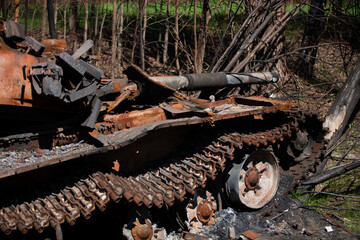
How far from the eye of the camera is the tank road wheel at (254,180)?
18.8ft

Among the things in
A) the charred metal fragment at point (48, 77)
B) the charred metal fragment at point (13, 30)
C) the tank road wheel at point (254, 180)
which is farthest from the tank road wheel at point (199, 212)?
the charred metal fragment at point (13, 30)

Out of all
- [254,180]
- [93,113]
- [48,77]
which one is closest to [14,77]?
[48,77]

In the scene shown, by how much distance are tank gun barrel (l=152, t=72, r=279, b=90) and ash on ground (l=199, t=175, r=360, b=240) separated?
6.18ft

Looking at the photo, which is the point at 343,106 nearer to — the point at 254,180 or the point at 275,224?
the point at 254,180

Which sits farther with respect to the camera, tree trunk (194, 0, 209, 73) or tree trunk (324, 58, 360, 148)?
tree trunk (194, 0, 209, 73)

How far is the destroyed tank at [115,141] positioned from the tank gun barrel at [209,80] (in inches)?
0.8

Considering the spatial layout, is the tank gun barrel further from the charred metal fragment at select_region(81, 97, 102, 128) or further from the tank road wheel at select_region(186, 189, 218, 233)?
the tank road wheel at select_region(186, 189, 218, 233)

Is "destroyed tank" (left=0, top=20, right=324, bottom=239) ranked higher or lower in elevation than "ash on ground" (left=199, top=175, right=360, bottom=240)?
higher

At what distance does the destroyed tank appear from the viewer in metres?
3.69

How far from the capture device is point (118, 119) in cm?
444

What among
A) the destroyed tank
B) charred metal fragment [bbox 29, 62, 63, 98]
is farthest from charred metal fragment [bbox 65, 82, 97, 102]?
charred metal fragment [bbox 29, 62, 63, 98]

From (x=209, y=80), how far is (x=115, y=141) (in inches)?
93.7

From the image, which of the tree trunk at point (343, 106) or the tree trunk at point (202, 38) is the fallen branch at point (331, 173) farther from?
the tree trunk at point (202, 38)

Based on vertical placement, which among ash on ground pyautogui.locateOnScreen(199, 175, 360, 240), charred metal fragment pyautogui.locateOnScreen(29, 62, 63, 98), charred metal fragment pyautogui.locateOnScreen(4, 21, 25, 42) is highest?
charred metal fragment pyautogui.locateOnScreen(4, 21, 25, 42)
